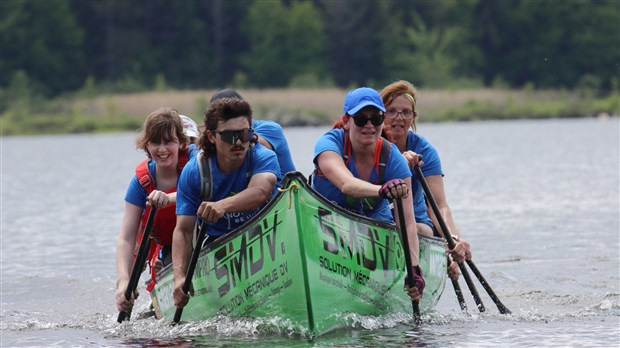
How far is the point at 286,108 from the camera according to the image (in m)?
55.3

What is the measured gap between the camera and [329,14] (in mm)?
78438

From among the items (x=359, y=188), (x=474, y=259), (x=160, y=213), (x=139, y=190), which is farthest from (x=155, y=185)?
(x=474, y=259)

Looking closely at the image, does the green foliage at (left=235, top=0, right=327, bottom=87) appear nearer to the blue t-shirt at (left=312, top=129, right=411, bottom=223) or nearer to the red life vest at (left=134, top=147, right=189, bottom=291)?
the red life vest at (left=134, top=147, right=189, bottom=291)

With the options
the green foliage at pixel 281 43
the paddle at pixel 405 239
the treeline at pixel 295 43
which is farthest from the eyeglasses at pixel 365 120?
the green foliage at pixel 281 43

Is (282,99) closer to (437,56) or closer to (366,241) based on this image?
(437,56)

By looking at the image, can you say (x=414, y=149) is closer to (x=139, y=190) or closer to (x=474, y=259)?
(x=139, y=190)

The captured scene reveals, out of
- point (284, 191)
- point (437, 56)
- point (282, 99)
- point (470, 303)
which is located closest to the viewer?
point (284, 191)

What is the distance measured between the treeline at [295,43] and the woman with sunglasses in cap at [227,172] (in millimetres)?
63570

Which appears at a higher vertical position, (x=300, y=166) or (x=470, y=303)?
(x=300, y=166)

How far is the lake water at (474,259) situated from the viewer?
10047 millimetres

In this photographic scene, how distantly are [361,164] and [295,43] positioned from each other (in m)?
67.3

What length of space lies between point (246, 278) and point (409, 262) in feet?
3.58

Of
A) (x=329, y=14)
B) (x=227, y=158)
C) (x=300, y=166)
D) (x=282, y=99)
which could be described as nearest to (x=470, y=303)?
(x=227, y=158)

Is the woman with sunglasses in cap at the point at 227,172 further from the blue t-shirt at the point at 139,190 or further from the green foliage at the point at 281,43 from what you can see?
the green foliage at the point at 281,43
